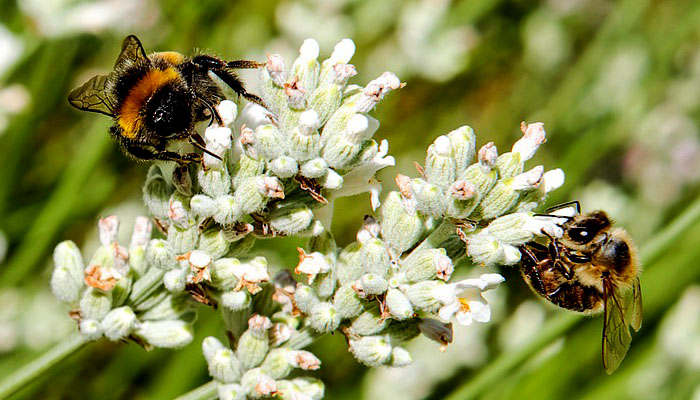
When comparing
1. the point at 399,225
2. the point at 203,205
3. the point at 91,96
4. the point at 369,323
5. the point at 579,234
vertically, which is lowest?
the point at 579,234

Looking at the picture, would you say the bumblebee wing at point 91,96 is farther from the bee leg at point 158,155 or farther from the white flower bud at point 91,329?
the white flower bud at point 91,329

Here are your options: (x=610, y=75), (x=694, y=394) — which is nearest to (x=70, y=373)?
(x=694, y=394)

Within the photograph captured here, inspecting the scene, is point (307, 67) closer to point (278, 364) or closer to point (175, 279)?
point (175, 279)

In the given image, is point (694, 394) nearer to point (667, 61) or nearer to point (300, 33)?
point (667, 61)

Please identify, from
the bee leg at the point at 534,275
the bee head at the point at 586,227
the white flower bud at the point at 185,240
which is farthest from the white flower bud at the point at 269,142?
the bee head at the point at 586,227

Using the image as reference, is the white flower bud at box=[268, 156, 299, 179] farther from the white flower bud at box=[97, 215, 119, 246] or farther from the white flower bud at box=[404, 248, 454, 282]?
the white flower bud at box=[97, 215, 119, 246]

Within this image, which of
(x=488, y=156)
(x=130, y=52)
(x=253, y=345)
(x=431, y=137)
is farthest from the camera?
(x=431, y=137)

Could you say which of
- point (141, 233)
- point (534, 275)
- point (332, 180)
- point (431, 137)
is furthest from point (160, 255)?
point (431, 137)

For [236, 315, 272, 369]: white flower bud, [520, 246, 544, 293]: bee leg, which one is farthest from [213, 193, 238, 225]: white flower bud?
[520, 246, 544, 293]: bee leg
